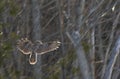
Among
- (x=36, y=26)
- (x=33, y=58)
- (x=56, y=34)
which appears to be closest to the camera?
(x=33, y=58)

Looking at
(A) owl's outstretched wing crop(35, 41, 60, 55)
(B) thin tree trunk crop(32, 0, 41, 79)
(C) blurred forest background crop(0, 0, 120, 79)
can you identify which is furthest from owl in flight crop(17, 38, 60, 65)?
(B) thin tree trunk crop(32, 0, 41, 79)

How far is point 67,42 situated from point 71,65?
176 millimetres

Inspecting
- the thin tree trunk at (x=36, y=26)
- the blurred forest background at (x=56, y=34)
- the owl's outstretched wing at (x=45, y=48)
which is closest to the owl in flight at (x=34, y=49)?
the owl's outstretched wing at (x=45, y=48)

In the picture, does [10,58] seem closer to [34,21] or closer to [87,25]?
[34,21]

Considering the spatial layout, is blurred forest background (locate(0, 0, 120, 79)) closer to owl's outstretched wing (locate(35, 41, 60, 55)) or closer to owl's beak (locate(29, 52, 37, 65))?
owl's outstretched wing (locate(35, 41, 60, 55))

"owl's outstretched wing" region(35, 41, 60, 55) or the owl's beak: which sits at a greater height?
"owl's outstretched wing" region(35, 41, 60, 55)

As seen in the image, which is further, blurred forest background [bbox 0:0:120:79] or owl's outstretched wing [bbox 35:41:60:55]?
blurred forest background [bbox 0:0:120:79]

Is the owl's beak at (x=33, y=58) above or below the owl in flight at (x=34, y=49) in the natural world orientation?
below

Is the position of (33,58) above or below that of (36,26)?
below

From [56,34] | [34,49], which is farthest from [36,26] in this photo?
[34,49]

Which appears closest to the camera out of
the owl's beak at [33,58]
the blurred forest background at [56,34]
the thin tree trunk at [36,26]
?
the owl's beak at [33,58]

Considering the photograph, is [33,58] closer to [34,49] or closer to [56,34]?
[34,49]

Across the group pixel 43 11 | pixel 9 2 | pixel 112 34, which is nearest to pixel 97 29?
pixel 112 34

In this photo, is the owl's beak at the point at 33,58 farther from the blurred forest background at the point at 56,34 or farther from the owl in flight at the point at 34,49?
the blurred forest background at the point at 56,34
